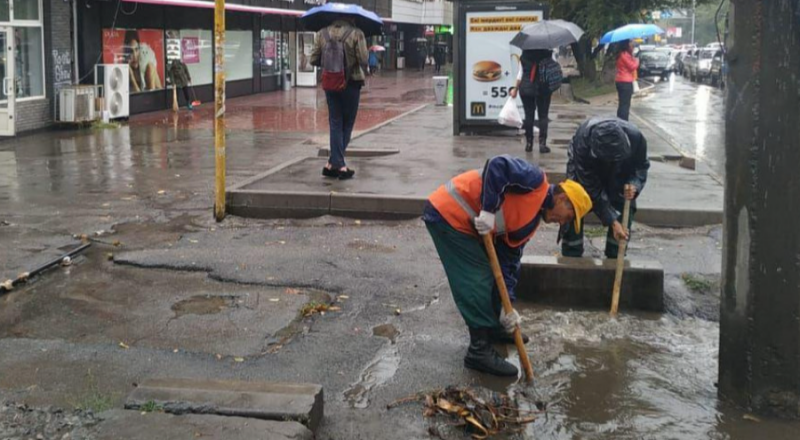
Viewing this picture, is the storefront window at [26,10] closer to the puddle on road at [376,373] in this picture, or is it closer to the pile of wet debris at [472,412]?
the puddle on road at [376,373]

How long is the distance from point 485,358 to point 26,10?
15596 mm

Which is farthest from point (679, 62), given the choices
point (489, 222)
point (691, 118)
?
point (489, 222)

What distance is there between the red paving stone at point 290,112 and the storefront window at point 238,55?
35.9 inches

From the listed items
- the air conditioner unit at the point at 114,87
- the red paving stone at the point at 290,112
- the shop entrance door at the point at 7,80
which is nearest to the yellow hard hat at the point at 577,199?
the red paving stone at the point at 290,112

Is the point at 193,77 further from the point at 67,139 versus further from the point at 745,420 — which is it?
the point at 745,420

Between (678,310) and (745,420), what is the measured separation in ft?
6.34

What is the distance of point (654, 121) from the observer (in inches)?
846

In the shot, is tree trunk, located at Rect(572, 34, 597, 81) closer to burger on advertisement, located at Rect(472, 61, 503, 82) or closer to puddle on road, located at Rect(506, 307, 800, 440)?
burger on advertisement, located at Rect(472, 61, 503, 82)

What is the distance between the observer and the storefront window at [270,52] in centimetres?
3108

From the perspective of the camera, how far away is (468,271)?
4.85 meters

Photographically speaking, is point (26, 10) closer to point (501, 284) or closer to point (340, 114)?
point (340, 114)

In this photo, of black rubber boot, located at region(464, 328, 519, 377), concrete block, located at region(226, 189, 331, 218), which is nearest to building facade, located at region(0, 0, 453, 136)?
concrete block, located at region(226, 189, 331, 218)

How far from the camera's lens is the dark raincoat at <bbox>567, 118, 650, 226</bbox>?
589 centimetres

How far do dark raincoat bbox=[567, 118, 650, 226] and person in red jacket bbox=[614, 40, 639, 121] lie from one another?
8821 mm
